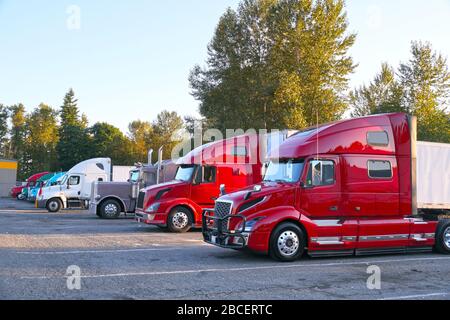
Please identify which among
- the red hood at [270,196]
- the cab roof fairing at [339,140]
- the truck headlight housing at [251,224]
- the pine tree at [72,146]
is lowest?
the truck headlight housing at [251,224]

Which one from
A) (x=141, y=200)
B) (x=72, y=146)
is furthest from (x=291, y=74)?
(x=72, y=146)

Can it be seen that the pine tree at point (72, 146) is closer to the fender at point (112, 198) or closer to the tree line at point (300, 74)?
the tree line at point (300, 74)

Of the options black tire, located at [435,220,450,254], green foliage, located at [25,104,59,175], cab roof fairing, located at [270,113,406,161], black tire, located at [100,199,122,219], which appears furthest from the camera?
green foliage, located at [25,104,59,175]

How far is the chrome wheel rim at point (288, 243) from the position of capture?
10.3 m

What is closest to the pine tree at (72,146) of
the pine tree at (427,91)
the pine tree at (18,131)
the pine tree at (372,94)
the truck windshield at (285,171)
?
the pine tree at (18,131)

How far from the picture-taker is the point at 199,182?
1658 centimetres

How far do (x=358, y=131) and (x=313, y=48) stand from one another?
26097 mm

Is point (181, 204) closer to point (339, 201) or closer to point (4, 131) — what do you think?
point (339, 201)

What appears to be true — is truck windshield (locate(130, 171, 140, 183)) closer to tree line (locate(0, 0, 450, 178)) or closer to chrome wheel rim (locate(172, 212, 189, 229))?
chrome wheel rim (locate(172, 212, 189, 229))

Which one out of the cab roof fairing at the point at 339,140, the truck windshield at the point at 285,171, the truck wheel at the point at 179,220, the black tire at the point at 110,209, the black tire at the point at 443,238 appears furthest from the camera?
the black tire at the point at 110,209

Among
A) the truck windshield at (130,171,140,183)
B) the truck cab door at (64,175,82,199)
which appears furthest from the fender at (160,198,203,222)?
the truck cab door at (64,175,82,199)

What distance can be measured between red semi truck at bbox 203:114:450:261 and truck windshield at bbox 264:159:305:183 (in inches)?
0.9

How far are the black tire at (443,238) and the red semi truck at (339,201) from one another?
23 mm

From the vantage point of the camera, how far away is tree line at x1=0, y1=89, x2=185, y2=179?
72.3 m
